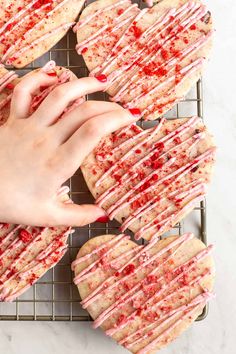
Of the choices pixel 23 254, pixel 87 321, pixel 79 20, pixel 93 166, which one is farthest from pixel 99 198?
pixel 79 20

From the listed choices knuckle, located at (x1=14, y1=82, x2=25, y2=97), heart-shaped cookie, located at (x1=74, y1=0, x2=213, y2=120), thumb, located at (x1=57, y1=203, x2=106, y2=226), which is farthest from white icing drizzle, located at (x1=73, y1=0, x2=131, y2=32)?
thumb, located at (x1=57, y1=203, x2=106, y2=226)

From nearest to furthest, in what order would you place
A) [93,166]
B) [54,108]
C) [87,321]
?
[54,108], [93,166], [87,321]

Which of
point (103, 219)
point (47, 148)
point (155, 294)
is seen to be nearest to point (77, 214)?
point (103, 219)

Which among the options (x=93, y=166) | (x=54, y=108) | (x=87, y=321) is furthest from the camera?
(x=87, y=321)

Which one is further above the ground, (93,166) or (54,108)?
(54,108)

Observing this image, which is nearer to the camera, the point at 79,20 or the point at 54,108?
the point at 54,108

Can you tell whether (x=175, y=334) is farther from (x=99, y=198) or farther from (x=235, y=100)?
(x=235, y=100)

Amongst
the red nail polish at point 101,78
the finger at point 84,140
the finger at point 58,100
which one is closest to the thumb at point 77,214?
the finger at point 84,140

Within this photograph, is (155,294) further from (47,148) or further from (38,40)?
(38,40)
